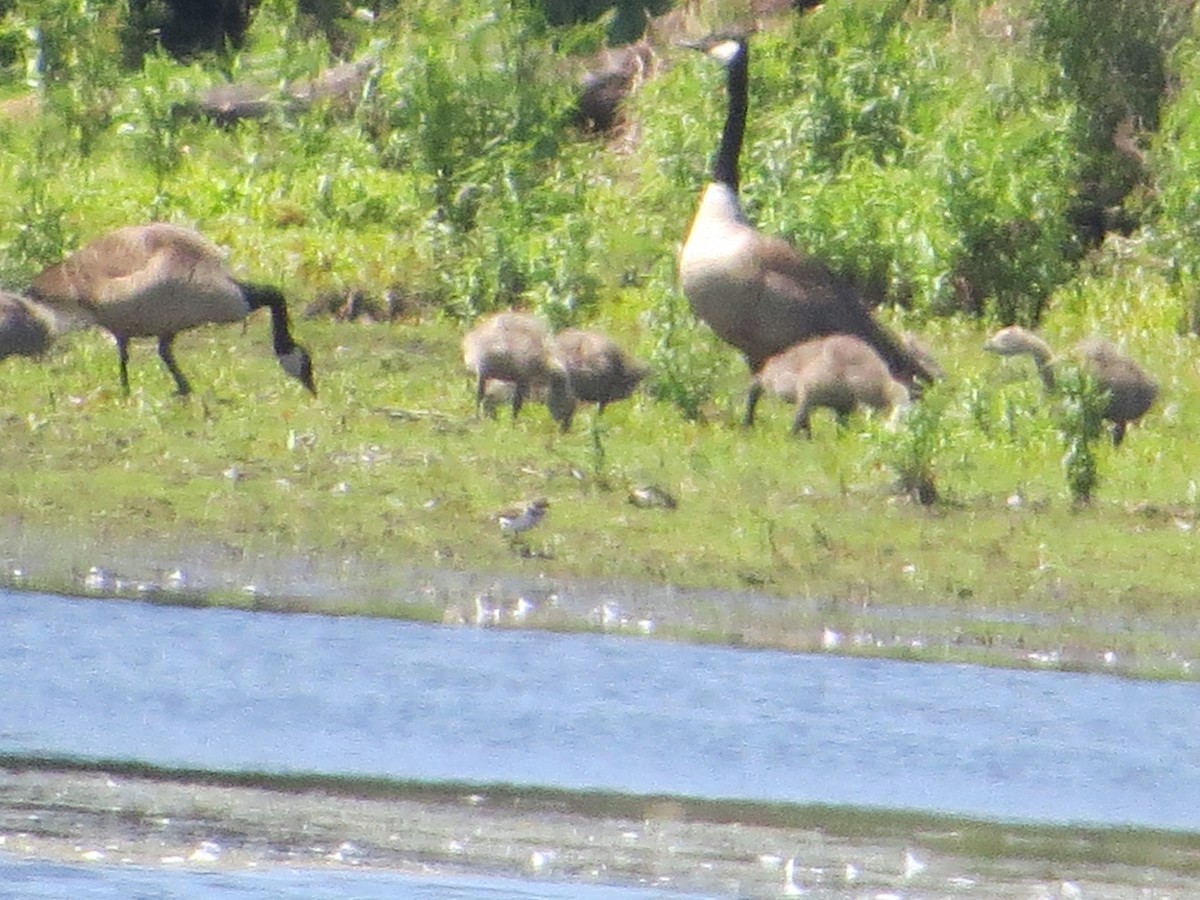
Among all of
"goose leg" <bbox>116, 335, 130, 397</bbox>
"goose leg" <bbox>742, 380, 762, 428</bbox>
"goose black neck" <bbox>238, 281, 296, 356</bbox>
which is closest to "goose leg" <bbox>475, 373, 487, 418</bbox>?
"goose black neck" <bbox>238, 281, 296, 356</bbox>

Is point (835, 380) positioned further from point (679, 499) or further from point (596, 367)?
point (679, 499)

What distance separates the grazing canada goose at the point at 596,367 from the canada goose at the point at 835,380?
65cm

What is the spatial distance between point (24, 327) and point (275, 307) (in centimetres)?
123

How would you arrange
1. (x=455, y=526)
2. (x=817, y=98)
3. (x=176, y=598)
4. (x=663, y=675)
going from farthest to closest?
1. (x=817, y=98)
2. (x=455, y=526)
3. (x=176, y=598)
4. (x=663, y=675)

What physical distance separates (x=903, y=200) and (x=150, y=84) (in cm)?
622

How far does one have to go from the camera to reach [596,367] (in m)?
12.7

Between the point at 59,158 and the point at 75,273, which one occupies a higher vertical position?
the point at 59,158

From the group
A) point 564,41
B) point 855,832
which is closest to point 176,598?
point 855,832

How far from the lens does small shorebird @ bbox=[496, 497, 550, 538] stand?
10.6 meters

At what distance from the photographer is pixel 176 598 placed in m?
9.74

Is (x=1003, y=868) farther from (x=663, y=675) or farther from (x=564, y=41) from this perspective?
(x=564, y=41)

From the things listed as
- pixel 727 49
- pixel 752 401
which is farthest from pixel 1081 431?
pixel 727 49

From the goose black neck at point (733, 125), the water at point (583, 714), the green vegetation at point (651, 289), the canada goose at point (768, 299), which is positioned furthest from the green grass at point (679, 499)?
the goose black neck at point (733, 125)

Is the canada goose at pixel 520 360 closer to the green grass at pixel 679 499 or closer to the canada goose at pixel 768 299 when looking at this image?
the green grass at pixel 679 499
